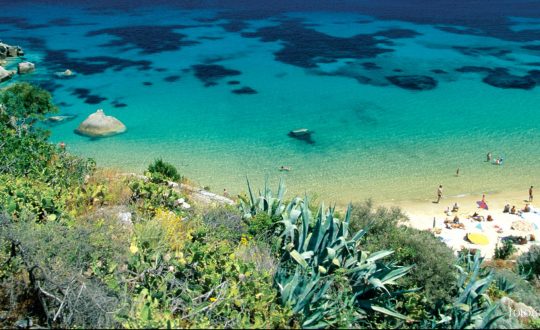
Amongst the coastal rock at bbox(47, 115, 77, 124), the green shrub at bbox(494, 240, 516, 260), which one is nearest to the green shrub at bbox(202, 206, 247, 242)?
the green shrub at bbox(494, 240, 516, 260)

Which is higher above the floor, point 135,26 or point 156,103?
point 135,26

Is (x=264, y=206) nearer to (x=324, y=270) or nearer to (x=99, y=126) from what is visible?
(x=324, y=270)

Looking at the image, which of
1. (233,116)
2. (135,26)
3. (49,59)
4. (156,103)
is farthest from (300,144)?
(135,26)

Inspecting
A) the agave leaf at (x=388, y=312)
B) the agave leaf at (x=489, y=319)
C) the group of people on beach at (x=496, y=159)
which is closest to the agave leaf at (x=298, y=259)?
the agave leaf at (x=388, y=312)

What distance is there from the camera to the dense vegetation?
285 inches

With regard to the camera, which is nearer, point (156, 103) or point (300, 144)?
point (300, 144)

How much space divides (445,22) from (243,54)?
3323cm

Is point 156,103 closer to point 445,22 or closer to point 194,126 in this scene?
point 194,126

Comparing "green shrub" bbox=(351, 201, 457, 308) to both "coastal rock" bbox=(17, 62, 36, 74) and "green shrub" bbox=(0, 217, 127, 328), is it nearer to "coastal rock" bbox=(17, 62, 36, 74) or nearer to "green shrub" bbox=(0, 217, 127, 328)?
"green shrub" bbox=(0, 217, 127, 328)

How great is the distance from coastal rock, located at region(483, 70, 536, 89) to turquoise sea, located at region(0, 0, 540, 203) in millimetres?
253

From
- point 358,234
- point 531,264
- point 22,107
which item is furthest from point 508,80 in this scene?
point 22,107

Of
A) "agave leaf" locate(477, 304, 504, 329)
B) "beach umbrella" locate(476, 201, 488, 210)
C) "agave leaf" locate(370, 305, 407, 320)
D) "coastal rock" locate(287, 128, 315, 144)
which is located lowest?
"beach umbrella" locate(476, 201, 488, 210)

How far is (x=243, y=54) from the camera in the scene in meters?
46.4

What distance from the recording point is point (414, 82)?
37625 millimetres
